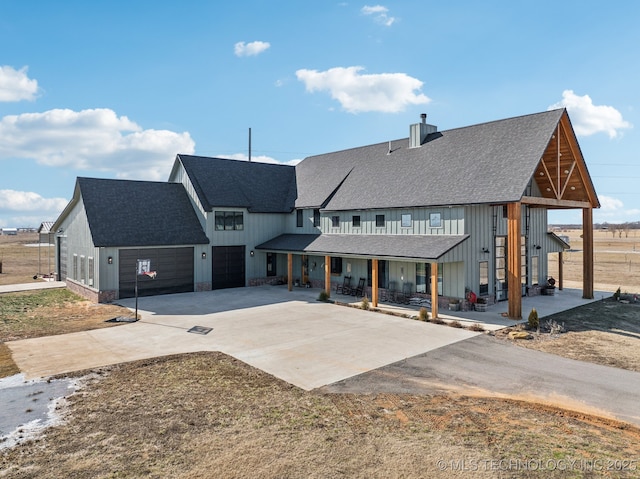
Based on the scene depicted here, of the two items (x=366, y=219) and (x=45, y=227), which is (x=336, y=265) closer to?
(x=366, y=219)

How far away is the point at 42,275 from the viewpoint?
32750 millimetres

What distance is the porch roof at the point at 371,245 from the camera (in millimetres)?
18188

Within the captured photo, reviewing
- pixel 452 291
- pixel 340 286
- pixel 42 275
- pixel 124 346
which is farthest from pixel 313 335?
pixel 42 275

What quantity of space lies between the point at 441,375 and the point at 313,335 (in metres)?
5.28

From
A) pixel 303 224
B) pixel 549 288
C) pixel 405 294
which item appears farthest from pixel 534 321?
pixel 303 224

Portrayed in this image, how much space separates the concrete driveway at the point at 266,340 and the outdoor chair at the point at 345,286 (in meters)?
3.55

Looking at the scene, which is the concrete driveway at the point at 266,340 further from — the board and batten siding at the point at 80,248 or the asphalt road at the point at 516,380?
the board and batten siding at the point at 80,248

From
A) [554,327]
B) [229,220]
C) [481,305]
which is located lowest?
[554,327]

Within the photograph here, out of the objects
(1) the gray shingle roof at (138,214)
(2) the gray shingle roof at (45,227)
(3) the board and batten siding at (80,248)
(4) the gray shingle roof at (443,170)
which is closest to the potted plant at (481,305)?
(4) the gray shingle roof at (443,170)

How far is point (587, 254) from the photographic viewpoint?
22.8 meters

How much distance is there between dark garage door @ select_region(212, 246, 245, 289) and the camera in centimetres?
2603

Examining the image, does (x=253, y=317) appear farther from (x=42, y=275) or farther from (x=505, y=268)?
(x=42, y=275)

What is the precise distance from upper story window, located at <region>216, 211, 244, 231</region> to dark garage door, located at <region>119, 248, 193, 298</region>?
2629mm

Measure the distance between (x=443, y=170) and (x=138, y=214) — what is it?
17932 mm
